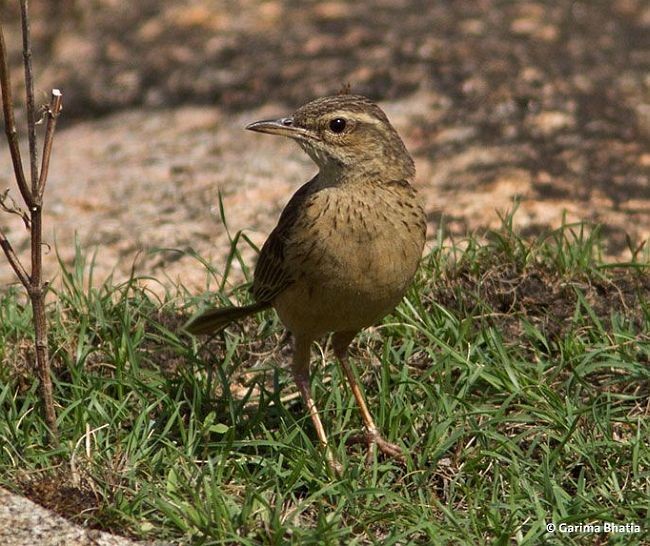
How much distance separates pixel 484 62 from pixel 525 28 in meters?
0.66

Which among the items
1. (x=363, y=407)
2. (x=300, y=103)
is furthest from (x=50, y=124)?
(x=300, y=103)

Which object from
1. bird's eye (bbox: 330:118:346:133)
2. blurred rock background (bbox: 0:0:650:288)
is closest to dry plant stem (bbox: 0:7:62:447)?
bird's eye (bbox: 330:118:346:133)

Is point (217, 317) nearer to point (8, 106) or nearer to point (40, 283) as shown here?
point (40, 283)

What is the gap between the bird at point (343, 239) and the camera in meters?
4.77

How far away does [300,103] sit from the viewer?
8781 millimetres

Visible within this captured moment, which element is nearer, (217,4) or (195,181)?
(195,181)

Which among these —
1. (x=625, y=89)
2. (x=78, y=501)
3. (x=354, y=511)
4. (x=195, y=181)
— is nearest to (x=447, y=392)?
(x=354, y=511)

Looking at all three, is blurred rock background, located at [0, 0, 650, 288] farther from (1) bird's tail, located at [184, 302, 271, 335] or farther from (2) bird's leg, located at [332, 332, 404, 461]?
(2) bird's leg, located at [332, 332, 404, 461]

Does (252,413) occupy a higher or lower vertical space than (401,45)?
lower

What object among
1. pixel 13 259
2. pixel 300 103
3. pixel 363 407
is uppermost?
pixel 300 103

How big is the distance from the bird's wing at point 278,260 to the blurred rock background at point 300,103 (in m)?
1.35

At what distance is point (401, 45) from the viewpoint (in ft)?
30.8

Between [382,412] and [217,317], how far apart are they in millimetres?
897

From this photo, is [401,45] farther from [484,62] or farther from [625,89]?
[625,89]
